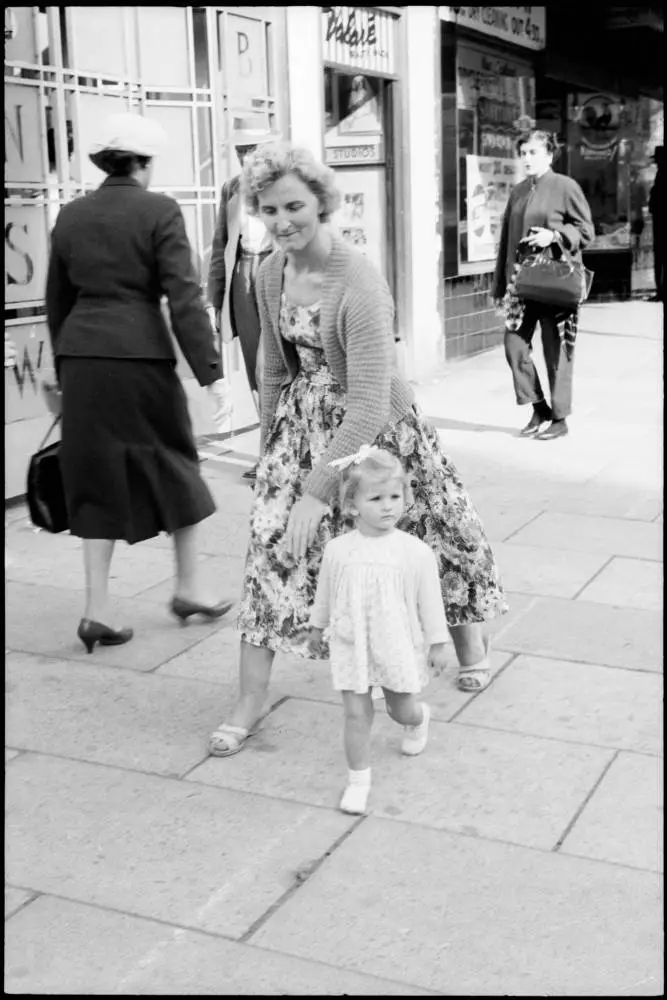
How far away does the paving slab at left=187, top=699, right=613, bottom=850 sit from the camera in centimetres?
342

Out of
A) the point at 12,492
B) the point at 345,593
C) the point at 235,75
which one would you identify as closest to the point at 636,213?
the point at 235,75

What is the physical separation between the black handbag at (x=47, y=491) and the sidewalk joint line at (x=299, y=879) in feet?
6.17

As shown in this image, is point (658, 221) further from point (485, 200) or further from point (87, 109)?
point (87, 109)

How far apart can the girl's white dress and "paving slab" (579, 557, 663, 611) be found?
208cm

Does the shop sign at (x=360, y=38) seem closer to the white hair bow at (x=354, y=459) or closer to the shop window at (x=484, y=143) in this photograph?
the shop window at (x=484, y=143)

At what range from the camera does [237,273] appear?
7.17 metres

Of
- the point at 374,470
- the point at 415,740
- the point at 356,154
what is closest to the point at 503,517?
the point at 415,740

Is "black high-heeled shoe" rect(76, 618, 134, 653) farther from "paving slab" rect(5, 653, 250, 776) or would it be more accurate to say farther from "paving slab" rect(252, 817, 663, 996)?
"paving slab" rect(252, 817, 663, 996)

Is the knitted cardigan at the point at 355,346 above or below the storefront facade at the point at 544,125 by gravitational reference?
below

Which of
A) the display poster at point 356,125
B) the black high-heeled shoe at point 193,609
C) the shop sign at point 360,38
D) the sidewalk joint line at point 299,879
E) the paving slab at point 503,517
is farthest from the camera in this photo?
the display poster at point 356,125

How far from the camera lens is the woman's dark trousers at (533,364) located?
8.41 metres

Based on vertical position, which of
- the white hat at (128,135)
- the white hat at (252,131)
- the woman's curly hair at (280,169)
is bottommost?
the woman's curly hair at (280,169)

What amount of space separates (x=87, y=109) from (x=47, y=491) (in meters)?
3.43

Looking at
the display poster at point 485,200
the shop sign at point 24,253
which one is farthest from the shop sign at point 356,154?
the shop sign at point 24,253
